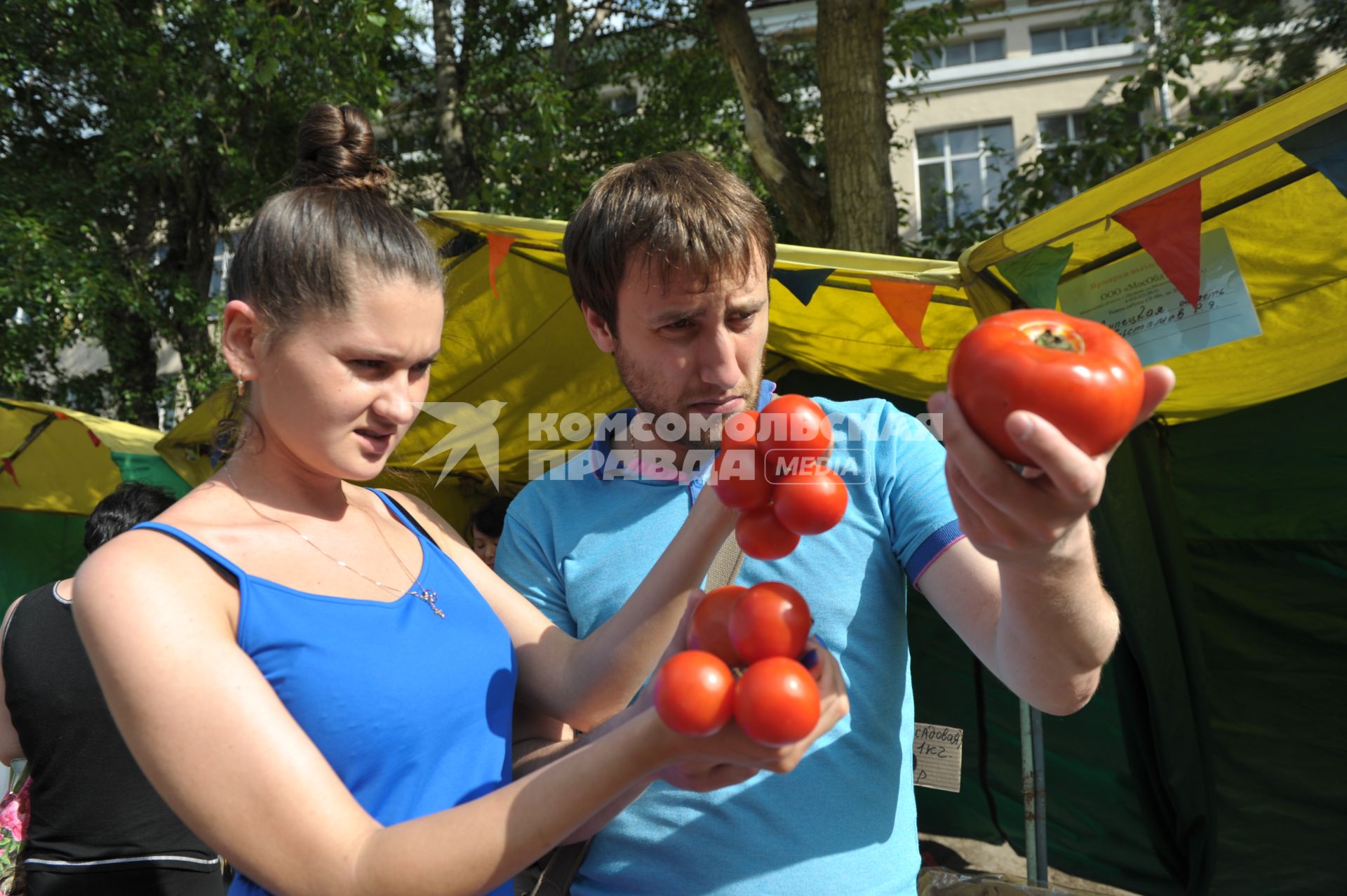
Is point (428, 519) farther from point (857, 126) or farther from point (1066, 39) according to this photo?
point (1066, 39)

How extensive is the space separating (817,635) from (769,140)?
5525 mm

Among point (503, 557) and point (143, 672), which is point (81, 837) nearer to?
point (503, 557)

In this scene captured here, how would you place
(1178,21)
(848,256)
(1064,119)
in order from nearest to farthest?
(848,256), (1178,21), (1064,119)

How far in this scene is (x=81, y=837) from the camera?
2.85 metres

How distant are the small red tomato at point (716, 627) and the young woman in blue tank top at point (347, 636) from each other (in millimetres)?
124

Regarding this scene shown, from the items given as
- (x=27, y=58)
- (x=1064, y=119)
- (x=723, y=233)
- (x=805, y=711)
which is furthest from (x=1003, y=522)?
(x=1064, y=119)

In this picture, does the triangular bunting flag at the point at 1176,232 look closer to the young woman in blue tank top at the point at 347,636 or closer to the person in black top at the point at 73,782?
the young woman in blue tank top at the point at 347,636

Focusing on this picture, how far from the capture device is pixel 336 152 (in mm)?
1599

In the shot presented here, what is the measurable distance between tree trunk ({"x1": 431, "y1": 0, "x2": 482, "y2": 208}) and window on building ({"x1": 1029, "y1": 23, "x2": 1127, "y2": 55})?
17.8 m

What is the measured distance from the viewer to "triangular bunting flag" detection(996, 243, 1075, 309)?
2.88 m

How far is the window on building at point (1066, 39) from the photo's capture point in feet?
77.9

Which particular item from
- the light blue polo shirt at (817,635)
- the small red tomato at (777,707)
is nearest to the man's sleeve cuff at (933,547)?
the light blue polo shirt at (817,635)

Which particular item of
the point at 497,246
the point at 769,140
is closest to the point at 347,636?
the point at 497,246

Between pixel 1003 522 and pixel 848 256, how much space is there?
2315 mm
